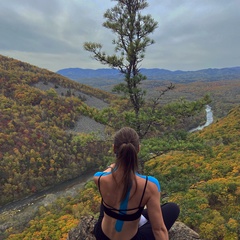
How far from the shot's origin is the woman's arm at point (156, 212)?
2475 millimetres

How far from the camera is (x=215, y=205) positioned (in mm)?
11141

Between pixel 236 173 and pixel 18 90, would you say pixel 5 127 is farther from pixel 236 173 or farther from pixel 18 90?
pixel 236 173

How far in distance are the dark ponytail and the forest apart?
14.1 feet

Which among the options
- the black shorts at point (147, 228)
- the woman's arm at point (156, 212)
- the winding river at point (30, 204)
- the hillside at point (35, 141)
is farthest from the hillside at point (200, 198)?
the hillside at point (35, 141)

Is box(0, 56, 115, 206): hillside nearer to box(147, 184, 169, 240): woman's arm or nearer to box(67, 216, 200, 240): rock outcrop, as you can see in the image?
box(67, 216, 200, 240): rock outcrop

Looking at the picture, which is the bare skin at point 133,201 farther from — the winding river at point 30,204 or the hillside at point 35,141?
the winding river at point 30,204

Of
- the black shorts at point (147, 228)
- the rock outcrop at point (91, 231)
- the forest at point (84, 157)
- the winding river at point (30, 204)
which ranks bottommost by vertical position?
the winding river at point (30, 204)

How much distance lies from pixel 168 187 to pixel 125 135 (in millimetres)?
5327

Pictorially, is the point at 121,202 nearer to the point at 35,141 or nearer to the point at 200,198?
the point at 200,198

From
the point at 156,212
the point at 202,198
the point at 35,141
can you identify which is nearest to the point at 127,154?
the point at 156,212

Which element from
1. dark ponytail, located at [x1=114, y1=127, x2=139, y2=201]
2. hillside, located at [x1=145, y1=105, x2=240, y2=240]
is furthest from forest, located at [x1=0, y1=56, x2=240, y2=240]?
dark ponytail, located at [x1=114, y1=127, x2=139, y2=201]

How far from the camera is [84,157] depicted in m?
42.6

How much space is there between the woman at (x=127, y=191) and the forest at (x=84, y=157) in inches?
162

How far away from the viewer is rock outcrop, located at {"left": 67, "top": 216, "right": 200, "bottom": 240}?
5.15 meters
